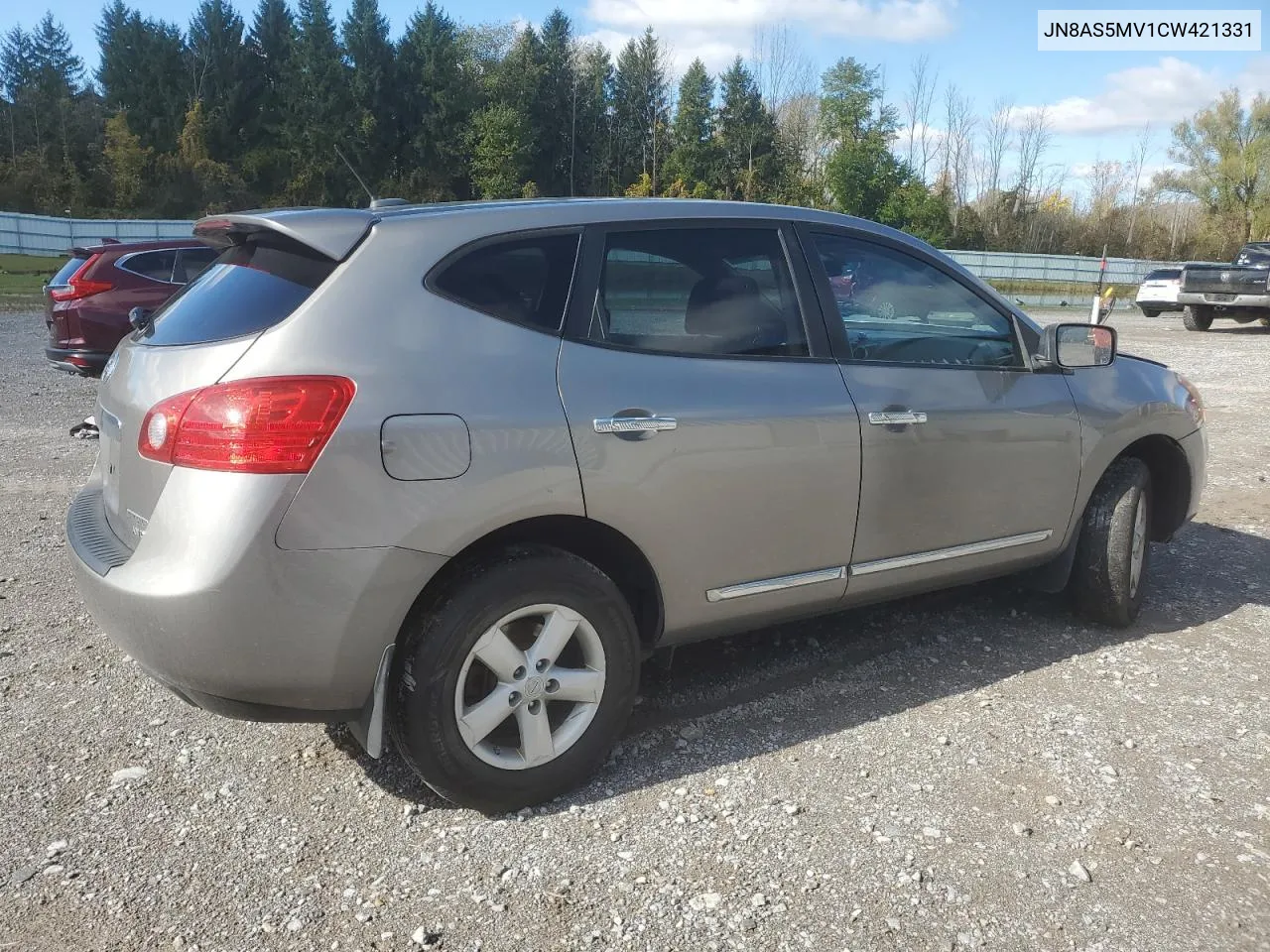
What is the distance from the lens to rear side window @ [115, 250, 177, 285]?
1117 centimetres

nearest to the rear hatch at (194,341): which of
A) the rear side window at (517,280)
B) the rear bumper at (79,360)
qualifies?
the rear side window at (517,280)

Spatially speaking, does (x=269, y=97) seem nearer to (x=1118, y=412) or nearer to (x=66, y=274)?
(x=66, y=274)

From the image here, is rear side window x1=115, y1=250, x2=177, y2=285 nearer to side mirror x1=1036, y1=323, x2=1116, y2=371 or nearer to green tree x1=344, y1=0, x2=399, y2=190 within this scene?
side mirror x1=1036, y1=323, x2=1116, y2=371

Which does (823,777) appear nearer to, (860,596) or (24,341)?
(860,596)

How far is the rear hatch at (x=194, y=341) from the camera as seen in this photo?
277 centimetres

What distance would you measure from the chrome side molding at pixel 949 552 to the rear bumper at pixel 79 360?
354 inches

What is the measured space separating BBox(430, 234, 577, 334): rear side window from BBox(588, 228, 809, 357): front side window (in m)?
0.13

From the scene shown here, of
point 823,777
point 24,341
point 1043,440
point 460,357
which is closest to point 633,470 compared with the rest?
point 460,357

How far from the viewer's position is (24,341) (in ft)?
50.3

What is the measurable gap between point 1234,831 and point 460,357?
2.58 m

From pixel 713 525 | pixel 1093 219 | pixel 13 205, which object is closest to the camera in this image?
pixel 713 525

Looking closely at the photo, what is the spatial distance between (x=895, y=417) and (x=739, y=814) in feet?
4.83

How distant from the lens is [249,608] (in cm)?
259

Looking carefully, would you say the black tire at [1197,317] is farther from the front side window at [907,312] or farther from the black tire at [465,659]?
the black tire at [465,659]
